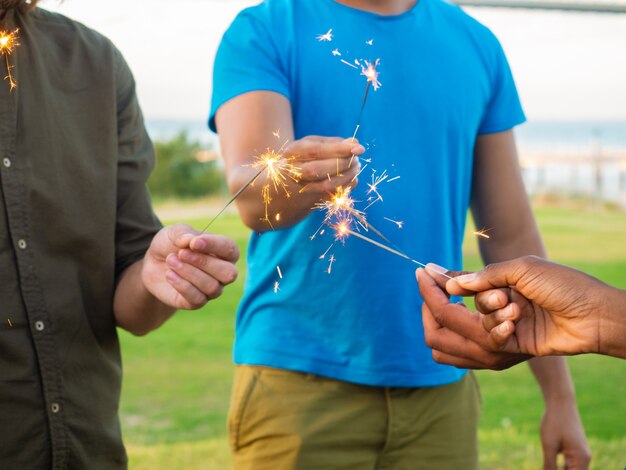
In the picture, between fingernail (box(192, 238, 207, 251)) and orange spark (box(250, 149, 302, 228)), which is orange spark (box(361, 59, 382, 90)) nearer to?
orange spark (box(250, 149, 302, 228))

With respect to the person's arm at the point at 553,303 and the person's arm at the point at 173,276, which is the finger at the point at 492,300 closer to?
the person's arm at the point at 553,303

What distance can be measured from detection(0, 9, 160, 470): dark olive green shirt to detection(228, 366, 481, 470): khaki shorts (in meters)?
0.31

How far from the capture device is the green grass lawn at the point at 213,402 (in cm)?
451

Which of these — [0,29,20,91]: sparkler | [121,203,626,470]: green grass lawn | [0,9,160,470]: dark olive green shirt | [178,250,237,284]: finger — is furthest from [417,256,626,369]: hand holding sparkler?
[121,203,626,470]: green grass lawn

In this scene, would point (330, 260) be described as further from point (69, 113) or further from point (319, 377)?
point (69, 113)

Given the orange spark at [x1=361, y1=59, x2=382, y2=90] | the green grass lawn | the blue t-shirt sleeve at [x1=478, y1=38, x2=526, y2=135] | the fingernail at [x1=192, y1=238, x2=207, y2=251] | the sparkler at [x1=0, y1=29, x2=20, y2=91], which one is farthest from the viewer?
the green grass lawn

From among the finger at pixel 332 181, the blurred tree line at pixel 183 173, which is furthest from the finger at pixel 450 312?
the blurred tree line at pixel 183 173

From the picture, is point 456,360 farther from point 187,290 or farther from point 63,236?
point 63,236

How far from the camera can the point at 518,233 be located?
2.07 meters

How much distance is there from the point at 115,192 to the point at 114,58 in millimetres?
279

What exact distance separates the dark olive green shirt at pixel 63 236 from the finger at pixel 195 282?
0.29 meters

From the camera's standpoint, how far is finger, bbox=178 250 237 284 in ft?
4.66

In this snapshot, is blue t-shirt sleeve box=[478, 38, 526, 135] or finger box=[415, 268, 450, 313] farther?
blue t-shirt sleeve box=[478, 38, 526, 135]

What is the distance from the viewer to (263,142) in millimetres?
1719
